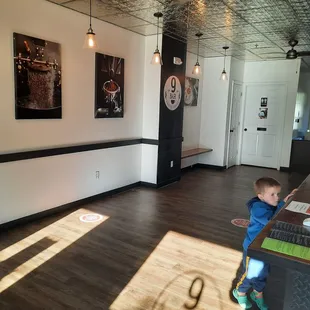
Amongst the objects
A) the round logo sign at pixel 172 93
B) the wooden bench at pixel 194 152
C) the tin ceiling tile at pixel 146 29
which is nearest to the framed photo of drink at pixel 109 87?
the tin ceiling tile at pixel 146 29

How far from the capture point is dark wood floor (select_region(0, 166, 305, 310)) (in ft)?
7.54

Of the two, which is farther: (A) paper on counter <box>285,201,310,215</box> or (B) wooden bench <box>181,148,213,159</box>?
(B) wooden bench <box>181,148,213,159</box>

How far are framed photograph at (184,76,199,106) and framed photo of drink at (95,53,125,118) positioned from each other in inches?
85.4

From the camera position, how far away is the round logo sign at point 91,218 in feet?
12.4

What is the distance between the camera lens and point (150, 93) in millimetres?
5250

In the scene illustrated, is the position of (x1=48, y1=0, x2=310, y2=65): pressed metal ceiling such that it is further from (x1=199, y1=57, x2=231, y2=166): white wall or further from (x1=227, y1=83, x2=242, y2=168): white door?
(x1=227, y1=83, x2=242, y2=168): white door

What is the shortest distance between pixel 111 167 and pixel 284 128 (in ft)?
15.2

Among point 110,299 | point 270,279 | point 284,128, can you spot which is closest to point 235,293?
point 270,279

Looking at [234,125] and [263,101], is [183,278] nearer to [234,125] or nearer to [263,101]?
[234,125]

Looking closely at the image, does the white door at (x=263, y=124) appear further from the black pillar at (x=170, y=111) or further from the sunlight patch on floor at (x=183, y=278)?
the sunlight patch on floor at (x=183, y=278)

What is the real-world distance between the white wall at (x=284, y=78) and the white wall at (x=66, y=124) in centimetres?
361

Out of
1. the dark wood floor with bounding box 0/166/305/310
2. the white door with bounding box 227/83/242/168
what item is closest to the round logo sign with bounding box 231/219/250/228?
the dark wood floor with bounding box 0/166/305/310

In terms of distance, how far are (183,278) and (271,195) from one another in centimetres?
115

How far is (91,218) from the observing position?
3.86 metres
